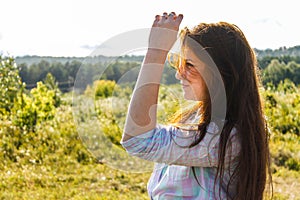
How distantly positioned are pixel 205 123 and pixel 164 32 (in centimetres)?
28

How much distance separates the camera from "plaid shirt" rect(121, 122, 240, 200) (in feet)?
3.95

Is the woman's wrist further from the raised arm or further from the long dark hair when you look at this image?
the long dark hair

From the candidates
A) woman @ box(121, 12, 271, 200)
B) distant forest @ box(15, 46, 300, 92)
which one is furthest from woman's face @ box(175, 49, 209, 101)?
distant forest @ box(15, 46, 300, 92)

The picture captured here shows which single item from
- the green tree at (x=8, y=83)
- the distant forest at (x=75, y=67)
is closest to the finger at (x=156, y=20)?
the green tree at (x=8, y=83)

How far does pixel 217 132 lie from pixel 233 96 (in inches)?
4.7

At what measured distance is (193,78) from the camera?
129 centimetres

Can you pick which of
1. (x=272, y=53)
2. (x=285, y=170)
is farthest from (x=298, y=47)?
(x=285, y=170)

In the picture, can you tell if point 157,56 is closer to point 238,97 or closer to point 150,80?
point 150,80

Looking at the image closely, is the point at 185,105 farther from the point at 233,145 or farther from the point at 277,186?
the point at 277,186

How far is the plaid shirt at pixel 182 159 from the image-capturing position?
1.20 m

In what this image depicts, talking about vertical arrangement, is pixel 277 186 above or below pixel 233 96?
below

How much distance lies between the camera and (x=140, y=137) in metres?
1.18

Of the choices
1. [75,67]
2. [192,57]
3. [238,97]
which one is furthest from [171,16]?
[75,67]

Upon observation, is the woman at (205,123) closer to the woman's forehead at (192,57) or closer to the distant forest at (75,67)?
the woman's forehead at (192,57)
